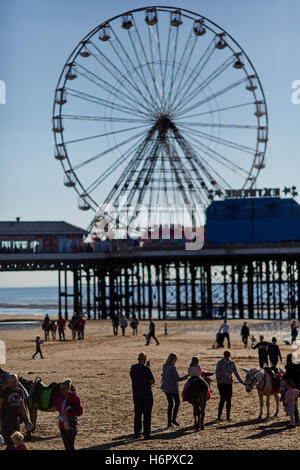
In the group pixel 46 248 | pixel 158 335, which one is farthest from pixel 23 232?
pixel 158 335

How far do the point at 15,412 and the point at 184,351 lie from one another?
731 inches

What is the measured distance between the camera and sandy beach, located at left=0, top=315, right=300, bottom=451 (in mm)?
13117

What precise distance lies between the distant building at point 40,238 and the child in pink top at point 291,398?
50078 millimetres

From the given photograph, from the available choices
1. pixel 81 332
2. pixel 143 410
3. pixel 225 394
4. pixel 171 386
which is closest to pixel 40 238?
pixel 81 332

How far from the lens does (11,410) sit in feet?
38.4

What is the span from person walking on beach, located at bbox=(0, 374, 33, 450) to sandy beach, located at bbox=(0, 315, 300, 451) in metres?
1.09

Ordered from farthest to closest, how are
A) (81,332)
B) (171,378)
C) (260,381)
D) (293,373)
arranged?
(81,332), (260,381), (293,373), (171,378)

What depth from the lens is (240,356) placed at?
90.5 feet

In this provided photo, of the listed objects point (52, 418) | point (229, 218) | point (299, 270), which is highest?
point (229, 218)

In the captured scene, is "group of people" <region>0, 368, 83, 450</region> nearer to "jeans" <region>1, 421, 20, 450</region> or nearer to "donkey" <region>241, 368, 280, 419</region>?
"jeans" <region>1, 421, 20, 450</region>

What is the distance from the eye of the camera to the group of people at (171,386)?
44.5 ft

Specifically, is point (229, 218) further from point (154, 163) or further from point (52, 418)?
point (52, 418)

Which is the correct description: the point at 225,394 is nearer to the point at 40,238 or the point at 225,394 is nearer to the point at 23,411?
the point at 23,411

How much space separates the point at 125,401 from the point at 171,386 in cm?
346
